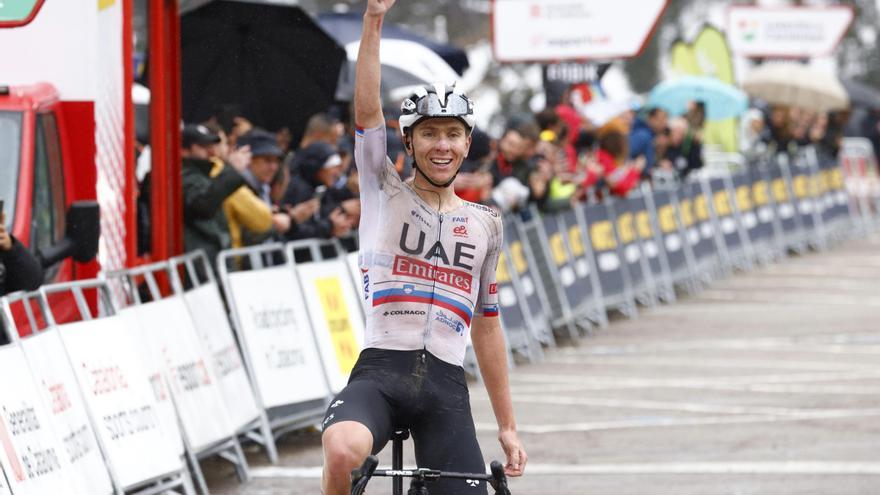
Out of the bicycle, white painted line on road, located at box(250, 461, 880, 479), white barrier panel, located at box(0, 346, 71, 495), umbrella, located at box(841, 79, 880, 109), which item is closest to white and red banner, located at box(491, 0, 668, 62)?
white painted line on road, located at box(250, 461, 880, 479)

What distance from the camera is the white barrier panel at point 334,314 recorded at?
40.0 feet

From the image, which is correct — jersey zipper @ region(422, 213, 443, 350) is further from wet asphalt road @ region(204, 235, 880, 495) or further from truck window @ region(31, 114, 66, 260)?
wet asphalt road @ region(204, 235, 880, 495)

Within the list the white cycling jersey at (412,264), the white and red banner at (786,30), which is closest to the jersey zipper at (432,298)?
the white cycling jersey at (412,264)

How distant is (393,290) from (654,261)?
14.9m

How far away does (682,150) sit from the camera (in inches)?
939

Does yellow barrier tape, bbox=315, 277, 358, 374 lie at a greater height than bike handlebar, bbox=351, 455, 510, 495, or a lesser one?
lesser

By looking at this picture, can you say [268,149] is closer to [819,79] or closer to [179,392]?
[179,392]

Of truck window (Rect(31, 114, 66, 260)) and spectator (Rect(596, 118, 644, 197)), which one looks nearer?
truck window (Rect(31, 114, 66, 260))

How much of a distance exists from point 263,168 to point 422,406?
638 centimetres

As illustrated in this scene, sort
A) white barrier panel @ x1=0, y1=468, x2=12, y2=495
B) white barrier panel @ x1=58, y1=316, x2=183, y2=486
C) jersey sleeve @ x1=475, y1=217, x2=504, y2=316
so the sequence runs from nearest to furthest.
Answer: jersey sleeve @ x1=475, y1=217, x2=504, y2=316
white barrier panel @ x1=0, y1=468, x2=12, y2=495
white barrier panel @ x1=58, y1=316, x2=183, y2=486

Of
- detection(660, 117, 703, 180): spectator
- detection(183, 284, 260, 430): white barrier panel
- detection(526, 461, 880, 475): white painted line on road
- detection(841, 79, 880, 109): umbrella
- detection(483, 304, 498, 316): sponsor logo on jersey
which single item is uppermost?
detection(483, 304, 498, 316): sponsor logo on jersey

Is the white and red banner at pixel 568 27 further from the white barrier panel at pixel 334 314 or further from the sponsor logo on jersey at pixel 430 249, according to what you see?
the sponsor logo on jersey at pixel 430 249

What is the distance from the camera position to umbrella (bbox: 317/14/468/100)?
15039 millimetres

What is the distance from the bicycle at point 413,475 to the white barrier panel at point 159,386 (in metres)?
3.57
